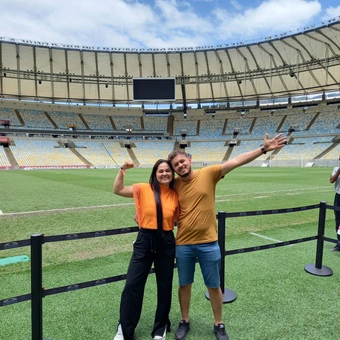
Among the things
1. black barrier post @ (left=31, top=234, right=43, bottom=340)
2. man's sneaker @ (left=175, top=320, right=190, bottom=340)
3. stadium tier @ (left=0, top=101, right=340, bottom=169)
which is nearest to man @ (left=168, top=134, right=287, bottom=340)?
man's sneaker @ (left=175, top=320, right=190, bottom=340)

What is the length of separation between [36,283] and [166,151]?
2113 inches

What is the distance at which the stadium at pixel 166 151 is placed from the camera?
3.40 meters

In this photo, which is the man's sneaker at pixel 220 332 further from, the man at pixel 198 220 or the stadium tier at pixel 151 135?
the stadium tier at pixel 151 135

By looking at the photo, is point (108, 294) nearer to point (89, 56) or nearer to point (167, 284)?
point (167, 284)

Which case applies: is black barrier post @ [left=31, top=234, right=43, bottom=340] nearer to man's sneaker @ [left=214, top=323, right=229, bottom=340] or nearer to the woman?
the woman

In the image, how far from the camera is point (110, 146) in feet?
180

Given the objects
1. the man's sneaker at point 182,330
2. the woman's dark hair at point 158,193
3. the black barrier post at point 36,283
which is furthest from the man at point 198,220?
the black barrier post at point 36,283

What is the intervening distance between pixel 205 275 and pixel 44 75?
54.0 metres

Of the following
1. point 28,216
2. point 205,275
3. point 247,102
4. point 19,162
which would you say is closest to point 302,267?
point 205,275

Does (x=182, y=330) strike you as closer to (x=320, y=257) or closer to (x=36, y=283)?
(x=36, y=283)

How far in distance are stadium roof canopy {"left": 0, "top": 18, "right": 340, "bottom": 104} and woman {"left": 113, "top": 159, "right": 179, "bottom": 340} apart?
44.6 m

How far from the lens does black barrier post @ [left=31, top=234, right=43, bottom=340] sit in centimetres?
236

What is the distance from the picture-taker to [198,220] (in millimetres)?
2721

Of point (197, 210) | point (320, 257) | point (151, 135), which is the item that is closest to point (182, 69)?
point (151, 135)
